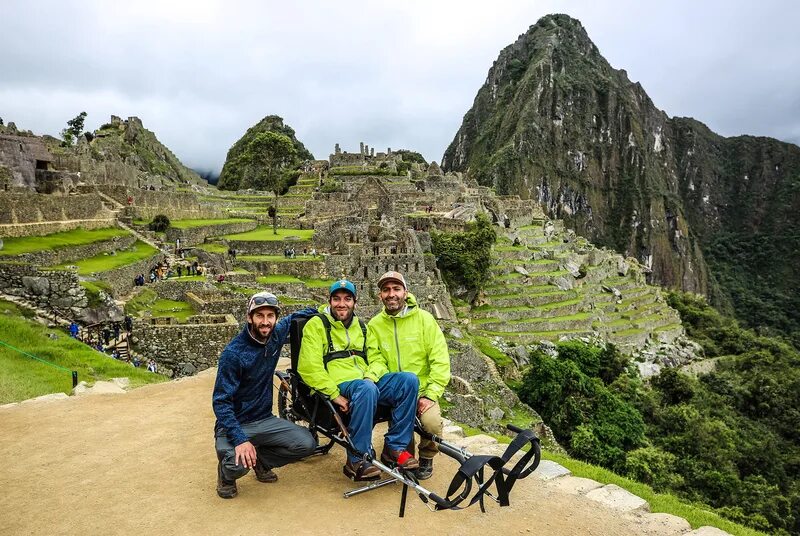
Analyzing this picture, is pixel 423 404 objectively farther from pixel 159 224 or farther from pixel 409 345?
pixel 159 224

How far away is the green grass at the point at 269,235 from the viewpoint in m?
32.3

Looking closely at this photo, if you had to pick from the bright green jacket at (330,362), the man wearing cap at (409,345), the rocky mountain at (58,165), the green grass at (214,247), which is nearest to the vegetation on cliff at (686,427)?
the man wearing cap at (409,345)

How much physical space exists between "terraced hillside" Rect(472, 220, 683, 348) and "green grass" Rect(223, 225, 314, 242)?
12.5 m

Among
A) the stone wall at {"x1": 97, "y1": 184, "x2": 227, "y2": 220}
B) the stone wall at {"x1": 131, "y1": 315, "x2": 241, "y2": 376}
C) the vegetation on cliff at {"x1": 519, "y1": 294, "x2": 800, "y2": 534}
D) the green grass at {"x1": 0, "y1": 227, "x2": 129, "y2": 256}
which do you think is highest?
the stone wall at {"x1": 97, "y1": 184, "x2": 227, "y2": 220}

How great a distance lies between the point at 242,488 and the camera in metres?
5.78

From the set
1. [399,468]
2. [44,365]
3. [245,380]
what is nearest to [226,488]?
[245,380]

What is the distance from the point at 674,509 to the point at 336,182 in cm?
4641

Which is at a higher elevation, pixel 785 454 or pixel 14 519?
pixel 14 519

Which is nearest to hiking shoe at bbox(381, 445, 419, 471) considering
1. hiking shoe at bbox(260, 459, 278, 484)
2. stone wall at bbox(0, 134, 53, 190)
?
hiking shoe at bbox(260, 459, 278, 484)

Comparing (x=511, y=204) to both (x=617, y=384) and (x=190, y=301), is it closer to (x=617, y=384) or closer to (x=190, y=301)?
(x=617, y=384)

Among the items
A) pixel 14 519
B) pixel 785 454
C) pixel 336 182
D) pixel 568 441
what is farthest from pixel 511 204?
pixel 14 519

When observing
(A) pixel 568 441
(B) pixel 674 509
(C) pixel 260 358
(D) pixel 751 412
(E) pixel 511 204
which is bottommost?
(D) pixel 751 412

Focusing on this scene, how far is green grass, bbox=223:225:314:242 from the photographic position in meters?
32.3

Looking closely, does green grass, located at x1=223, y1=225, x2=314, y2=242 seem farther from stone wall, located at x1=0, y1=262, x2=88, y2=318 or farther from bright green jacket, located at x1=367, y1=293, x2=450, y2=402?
bright green jacket, located at x1=367, y1=293, x2=450, y2=402
